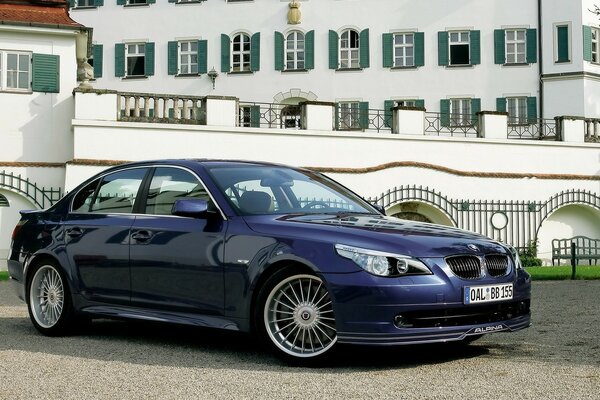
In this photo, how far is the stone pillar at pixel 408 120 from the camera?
3234 cm

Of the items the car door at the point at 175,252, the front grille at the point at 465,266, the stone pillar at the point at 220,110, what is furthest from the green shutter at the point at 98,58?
the front grille at the point at 465,266

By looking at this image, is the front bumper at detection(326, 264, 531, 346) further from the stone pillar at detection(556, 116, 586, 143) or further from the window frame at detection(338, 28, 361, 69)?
the window frame at detection(338, 28, 361, 69)

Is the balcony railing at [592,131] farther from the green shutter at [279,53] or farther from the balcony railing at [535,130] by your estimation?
the green shutter at [279,53]

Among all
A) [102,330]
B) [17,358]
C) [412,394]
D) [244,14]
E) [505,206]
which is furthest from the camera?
[244,14]

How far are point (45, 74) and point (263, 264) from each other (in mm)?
24373

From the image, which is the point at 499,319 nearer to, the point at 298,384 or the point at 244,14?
the point at 298,384

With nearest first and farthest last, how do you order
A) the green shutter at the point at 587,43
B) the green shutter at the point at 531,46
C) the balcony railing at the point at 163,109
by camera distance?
the balcony railing at the point at 163,109 < the green shutter at the point at 587,43 < the green shutter at the point at 531,46

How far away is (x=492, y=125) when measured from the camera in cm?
3331

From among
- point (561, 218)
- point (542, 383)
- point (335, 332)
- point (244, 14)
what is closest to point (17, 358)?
point (335, 332)

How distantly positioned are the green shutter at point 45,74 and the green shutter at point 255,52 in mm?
15750

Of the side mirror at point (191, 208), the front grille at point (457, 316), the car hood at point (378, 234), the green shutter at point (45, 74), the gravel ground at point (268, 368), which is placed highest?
the green shutter at point (45, 74)

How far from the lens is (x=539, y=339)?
8.99m

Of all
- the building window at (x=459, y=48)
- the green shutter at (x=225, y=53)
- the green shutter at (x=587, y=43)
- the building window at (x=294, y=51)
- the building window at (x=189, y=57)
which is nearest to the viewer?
the green shutter at (x=587, y=43)

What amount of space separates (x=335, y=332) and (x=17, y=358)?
2.58 meters
